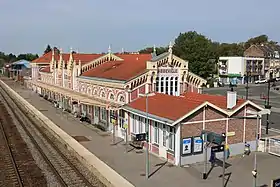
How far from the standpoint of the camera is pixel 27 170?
20.1 m

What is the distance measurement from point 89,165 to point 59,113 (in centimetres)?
2312

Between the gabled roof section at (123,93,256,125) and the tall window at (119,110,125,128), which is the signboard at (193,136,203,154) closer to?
the gabled roof section at (123,93,256,125)

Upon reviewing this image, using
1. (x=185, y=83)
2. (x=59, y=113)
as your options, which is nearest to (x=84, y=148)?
(x=185, y=83)

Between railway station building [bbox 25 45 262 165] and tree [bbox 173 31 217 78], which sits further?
tree [bbox 173 31 217 78]

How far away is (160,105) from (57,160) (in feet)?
26.6

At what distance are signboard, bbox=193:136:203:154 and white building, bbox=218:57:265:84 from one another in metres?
77.1

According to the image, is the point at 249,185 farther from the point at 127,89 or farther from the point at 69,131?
the point at 69,131

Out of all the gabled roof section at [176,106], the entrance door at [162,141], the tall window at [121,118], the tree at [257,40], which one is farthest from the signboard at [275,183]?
the tree at [257,40]

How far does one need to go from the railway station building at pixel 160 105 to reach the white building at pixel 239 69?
63.6 meters

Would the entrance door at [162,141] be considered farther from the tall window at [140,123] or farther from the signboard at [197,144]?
the tall window at [140,123]

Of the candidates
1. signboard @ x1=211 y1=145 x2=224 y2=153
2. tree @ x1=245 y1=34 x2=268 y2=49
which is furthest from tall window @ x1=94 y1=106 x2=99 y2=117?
tree @ x1=245 y1=34 x2=268 y2=49

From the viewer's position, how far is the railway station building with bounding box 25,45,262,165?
68.9 feet

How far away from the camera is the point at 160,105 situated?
2397 cm

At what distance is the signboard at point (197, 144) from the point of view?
21.0m
